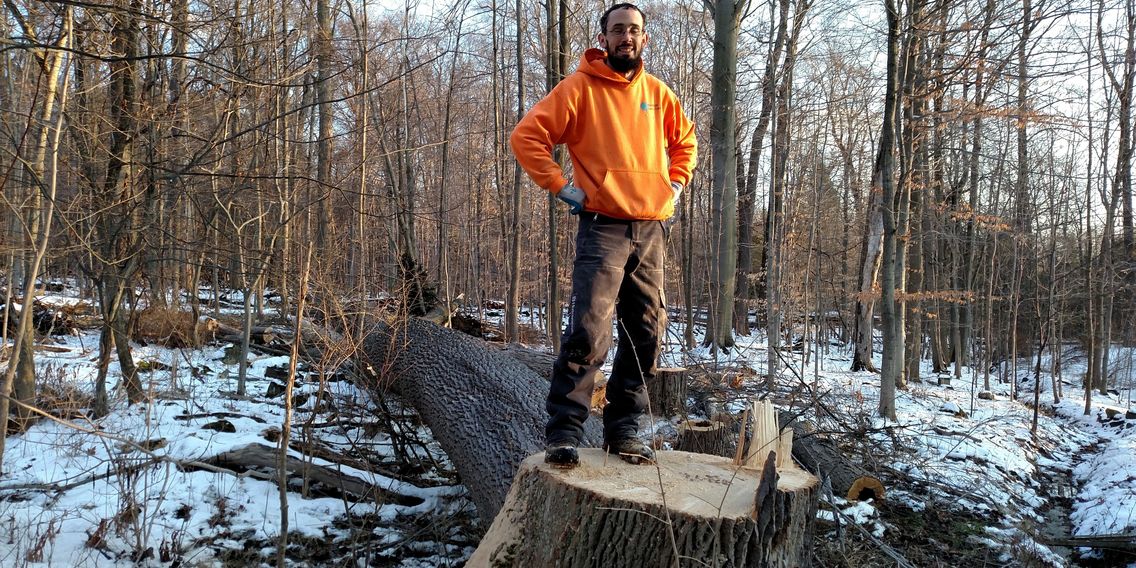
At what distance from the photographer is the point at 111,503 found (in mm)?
3834

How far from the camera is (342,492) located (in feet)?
13.3

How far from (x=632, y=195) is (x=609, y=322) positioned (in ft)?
1.86

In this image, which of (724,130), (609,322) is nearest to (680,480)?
(609,322)

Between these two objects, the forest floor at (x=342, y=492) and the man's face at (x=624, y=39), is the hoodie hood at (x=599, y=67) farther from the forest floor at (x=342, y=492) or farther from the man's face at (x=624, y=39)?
the forest floor at (x=342, y=492)

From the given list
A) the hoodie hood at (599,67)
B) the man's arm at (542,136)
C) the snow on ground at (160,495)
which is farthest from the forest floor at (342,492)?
the hoodie hood at (599,67)

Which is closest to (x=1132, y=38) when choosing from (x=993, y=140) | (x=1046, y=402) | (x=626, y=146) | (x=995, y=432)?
(x=993, y=140)

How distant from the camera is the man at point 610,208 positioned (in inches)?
110

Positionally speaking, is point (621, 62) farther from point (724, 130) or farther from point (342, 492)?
point (724, 130)

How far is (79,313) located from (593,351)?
998cm

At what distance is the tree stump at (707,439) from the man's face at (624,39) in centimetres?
249

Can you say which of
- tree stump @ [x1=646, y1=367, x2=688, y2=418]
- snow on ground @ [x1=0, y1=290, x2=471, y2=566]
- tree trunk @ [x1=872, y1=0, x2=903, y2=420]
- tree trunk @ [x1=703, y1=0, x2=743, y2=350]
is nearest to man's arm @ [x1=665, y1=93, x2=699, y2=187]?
snow on ground @ [x1=0, y1=290, x2=471, y2=566]

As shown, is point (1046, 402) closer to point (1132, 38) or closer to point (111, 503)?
point (1132, 38)

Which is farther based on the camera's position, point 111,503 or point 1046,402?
point 1046,402

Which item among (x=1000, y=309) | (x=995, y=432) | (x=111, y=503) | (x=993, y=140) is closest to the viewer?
(x=111, y=503)
